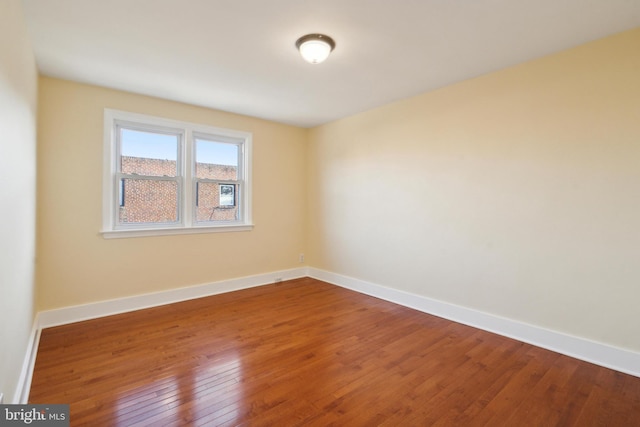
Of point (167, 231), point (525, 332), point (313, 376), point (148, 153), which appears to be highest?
point (148, 153)

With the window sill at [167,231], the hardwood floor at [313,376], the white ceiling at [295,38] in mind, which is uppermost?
the white ceiling at [295,38]

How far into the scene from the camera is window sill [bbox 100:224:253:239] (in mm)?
3277

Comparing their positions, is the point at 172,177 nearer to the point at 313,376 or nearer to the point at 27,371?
the point at 27,371

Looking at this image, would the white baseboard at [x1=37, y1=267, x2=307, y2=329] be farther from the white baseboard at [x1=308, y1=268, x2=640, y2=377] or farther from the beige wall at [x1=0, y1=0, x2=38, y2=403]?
the white baseboard at [x1=308, y1=268, x2=640, y2=377]

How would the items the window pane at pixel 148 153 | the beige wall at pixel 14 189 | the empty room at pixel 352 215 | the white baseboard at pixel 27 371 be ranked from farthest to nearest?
the window pane at pixel 148 153 → the empty room at pixel 352 215 → the white baseboard at pixel 27 371 → the beige wall at pixel 14 189

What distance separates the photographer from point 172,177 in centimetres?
373

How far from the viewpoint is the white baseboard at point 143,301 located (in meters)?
2.97

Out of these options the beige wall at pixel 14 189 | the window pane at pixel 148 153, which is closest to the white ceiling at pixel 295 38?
the beige wall at pixel 14 189

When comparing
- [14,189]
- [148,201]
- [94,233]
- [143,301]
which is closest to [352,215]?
[148,201]

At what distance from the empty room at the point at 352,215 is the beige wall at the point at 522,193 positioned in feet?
0.06

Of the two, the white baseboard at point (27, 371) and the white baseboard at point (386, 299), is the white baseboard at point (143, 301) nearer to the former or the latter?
the white baseboard at point (386, 299)

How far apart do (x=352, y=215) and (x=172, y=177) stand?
8.14ft

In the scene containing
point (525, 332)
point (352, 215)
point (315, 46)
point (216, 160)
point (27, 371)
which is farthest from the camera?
point (352, 215)

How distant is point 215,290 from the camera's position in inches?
157
